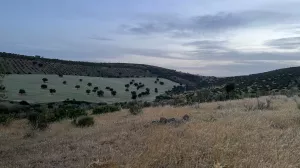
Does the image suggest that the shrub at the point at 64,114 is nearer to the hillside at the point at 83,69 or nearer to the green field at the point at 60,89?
the green field at the point at 60,89

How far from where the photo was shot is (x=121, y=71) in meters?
91.3

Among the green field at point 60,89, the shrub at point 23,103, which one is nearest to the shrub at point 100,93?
the green field at point 60,89

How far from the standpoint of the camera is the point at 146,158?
7.48 meters

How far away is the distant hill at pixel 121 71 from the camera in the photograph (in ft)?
223

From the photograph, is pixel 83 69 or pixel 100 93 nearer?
pixel 100 93

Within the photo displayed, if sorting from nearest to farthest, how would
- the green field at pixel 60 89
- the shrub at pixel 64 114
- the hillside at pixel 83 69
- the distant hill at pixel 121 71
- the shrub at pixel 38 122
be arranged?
the shrub at pixel 38 122, the shrub at pixel 64 114, the green field at pixel 60 89, the distant hill at pixel 121 71, the hillside at pixel 83 69

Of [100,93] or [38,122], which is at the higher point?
[38,122]

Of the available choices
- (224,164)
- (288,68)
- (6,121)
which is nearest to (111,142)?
(224,164)

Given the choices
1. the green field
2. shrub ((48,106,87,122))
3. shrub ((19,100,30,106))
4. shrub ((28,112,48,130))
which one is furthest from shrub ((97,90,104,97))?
shrub ((28,112,48,130))

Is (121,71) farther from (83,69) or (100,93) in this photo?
(100,93)

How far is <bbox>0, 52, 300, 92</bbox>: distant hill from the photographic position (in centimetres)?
6794

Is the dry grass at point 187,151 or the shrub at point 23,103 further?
the shrub at point 23,103

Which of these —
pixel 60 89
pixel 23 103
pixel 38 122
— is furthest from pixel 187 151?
pixel 60 89

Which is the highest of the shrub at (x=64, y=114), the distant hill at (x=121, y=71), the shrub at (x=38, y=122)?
the distant hill at (x=121, y=71)
